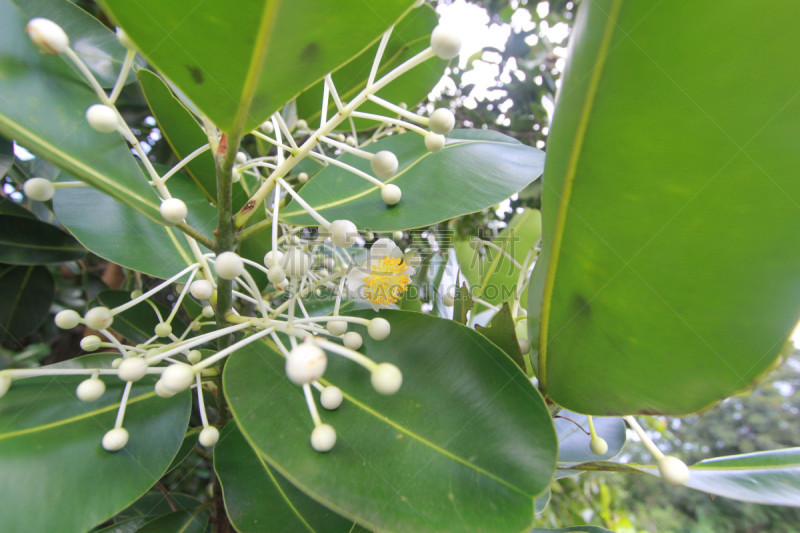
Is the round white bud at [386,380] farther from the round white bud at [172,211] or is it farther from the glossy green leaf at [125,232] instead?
the glossy green leaf at [125,232]

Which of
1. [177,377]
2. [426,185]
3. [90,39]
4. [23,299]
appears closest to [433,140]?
[426,185]

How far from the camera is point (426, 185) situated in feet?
2.26

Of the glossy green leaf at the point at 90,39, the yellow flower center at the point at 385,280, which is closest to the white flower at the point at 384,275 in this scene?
the yellow flower center at the point at 385,280

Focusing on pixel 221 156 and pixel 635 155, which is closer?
pixel 635 155

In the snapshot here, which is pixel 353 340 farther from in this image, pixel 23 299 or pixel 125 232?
pixel 23 299

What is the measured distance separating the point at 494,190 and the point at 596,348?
1.00 ft

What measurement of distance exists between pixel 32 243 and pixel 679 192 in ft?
4.17

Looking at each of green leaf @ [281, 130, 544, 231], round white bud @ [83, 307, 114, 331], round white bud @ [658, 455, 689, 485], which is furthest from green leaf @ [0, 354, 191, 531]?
round white bud @ [658, 455, 689, 485]

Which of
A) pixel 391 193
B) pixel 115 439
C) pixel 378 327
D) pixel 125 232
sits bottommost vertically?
pixel 115 439

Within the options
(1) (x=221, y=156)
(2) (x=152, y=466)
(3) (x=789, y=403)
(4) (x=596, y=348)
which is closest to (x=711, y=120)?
(4) (x=596, y=348)

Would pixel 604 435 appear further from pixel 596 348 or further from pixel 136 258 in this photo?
pixel 136 258

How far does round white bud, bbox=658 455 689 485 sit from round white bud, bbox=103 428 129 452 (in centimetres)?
65

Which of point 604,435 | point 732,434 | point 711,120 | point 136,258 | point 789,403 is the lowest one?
point 732,434

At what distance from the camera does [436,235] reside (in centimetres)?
141
